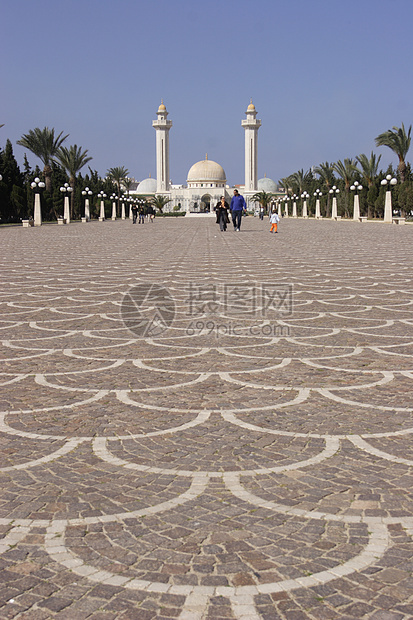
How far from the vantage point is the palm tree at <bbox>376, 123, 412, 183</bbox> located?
3847 cm

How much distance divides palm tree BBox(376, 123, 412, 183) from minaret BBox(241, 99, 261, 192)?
78.5 m

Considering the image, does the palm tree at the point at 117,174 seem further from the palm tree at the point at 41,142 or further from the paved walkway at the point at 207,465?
the paved walkway at the point at 207,465

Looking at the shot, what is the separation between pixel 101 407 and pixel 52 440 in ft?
1.95

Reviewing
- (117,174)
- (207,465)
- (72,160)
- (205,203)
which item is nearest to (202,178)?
(205,203)

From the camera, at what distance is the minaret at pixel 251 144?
4574 inches

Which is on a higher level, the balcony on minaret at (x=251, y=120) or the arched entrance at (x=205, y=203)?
the balcony on minaret at (x=251, y=120)

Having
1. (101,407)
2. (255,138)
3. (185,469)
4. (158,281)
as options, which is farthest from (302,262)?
(255,138)

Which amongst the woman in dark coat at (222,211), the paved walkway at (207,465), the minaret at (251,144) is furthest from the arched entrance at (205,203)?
the paved walkway at (207,465)

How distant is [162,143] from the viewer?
4688 inches

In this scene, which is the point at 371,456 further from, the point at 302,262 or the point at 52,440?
the point at 302,262

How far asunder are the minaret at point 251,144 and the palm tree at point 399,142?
3092 inches

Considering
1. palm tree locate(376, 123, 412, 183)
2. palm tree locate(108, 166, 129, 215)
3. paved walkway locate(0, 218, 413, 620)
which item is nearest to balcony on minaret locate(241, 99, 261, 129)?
palm tree locate(108, 166, 129, 215)

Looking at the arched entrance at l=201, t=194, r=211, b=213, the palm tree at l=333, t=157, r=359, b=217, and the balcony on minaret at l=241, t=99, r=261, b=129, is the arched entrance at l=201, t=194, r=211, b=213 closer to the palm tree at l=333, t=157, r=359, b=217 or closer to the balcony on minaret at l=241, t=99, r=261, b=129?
the balcony on minaret at l=241, t=99, r=261, b=129

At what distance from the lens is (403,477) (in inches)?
120
